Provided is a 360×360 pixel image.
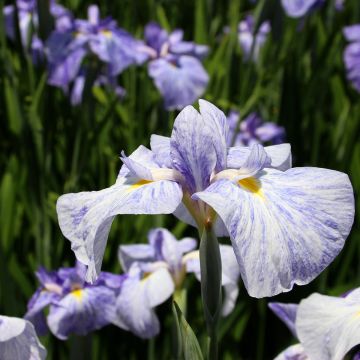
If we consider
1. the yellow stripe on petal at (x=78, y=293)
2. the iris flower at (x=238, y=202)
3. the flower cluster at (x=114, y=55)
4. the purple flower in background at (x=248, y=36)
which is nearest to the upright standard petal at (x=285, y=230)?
the iris flower at (x=238, y=202)

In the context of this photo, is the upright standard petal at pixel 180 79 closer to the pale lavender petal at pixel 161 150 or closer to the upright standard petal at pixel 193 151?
the pale lavender petal at pixel 161 150

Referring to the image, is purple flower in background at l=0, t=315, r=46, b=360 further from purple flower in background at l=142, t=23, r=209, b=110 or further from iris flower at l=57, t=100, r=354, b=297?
purple flower in background at l=142, t=23, r=209, b=110

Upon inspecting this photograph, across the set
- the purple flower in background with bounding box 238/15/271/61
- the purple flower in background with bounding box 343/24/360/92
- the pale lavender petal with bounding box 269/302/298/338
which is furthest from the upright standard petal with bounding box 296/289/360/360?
the purple flower in background with bounding box 238/15/271/61

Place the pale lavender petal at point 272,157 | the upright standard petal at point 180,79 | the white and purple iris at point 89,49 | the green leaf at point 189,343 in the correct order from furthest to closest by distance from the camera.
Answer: the upright standard petal at point 180,79
the white and purple iris at point 89,49
the pale lavender petal at point 272,157
the green leaf at point 189,343

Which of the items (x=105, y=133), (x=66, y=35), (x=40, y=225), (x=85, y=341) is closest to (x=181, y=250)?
(x=85, y=341)

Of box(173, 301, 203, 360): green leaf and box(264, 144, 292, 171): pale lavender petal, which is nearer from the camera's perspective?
box(173, 301, 203, 360): green leaf

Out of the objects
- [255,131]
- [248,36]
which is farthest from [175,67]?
[248,36]
